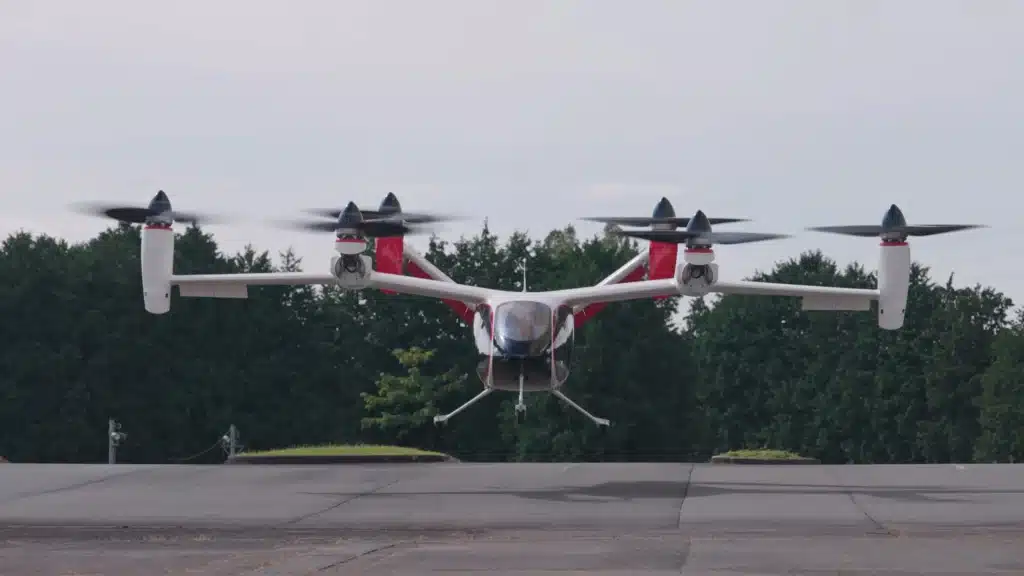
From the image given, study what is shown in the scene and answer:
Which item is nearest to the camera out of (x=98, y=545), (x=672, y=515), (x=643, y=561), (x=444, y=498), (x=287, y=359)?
(x=643, y=561)

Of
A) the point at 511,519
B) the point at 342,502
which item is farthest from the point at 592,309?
the point at 511,519

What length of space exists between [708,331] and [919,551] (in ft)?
374

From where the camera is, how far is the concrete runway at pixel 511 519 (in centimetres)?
1780

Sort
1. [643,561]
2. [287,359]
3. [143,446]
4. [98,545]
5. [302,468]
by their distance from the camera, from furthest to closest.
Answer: [287,359] → [143,446] → [302,468] → [98,545] → [643,561]

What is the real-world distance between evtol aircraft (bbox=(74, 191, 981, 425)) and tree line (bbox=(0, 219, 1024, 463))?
2067 inches

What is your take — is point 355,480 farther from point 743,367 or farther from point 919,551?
point 743,367

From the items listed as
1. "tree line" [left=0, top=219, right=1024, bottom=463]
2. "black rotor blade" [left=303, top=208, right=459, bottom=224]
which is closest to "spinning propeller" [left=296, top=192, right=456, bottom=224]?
"black rotor blade" [left=303, top=208, right=459, bottom=224]

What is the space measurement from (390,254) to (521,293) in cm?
905

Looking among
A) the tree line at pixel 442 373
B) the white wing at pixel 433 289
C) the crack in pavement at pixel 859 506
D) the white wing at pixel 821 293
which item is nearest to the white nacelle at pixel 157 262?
the white wing at pixel 433 289

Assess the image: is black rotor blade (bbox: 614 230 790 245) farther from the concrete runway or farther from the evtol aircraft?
the concrete runway

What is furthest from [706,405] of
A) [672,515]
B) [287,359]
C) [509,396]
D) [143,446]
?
[672,515]

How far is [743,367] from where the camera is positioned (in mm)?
125500

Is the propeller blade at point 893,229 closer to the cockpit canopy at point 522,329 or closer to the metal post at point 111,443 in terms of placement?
the cockpit canopy at point 522,329

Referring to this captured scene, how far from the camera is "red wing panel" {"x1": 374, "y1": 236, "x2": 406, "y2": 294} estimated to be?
43.7 m
